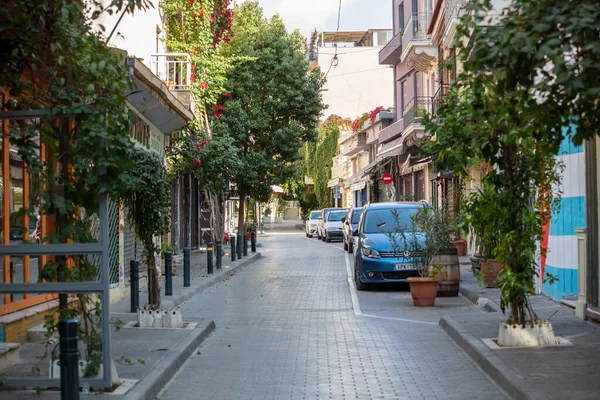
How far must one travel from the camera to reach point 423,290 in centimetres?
1533

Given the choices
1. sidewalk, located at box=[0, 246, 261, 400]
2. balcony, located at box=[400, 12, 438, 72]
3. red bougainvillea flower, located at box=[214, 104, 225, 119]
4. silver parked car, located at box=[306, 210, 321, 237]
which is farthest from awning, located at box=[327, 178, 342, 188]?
sidewalk, located at box=[0, 246, 261, 400]

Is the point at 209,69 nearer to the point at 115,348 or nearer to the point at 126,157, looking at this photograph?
the point at 115,348

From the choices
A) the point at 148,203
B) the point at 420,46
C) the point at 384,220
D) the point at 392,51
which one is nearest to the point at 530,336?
the point at 148,203

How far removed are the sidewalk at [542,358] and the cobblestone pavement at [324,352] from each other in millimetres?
189

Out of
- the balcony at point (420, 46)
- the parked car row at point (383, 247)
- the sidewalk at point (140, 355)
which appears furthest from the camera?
the balcony at point (420, 46)

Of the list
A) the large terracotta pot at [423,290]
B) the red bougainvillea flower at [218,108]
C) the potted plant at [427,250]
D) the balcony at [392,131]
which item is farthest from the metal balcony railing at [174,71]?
the balcony at [392,131]

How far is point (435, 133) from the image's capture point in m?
10.4

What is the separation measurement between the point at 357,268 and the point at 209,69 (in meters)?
9.84

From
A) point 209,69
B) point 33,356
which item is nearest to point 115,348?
point 33,356

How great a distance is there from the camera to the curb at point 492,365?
24.2 ft

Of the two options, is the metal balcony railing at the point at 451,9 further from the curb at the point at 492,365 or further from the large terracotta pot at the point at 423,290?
the curb at the point at 492,365

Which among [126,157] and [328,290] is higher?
[126,157]

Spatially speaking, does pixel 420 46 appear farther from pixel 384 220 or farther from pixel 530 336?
pixel 530 336

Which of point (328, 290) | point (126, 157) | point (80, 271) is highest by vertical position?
point (126, 157)
